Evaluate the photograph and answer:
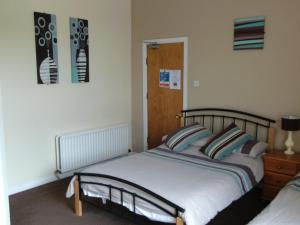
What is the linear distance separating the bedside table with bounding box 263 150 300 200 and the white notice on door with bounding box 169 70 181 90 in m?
1.75

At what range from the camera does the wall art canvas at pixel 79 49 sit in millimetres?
4448

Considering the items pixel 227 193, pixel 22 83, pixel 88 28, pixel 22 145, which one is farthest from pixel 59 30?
pixel 227 193

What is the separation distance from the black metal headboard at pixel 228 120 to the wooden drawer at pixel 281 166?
43 centimetres

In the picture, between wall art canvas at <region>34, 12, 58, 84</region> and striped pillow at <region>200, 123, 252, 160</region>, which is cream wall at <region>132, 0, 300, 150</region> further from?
wall art canvas at <region>34, 12, 58, 84</region>

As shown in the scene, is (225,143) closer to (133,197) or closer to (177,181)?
(177,181)

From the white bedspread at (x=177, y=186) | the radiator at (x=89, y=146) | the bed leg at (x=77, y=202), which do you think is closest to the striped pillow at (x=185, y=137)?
the white bedspread at (x=177, y=186)

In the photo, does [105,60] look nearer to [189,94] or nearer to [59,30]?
[59,30]

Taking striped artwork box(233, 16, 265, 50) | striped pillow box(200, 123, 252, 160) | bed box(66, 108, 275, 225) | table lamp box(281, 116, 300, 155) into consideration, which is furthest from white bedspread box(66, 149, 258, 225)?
striped artwork box(233, 16, 265, 50)

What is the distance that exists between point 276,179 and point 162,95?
87.1 inches

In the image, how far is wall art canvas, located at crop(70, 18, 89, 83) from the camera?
445 cm

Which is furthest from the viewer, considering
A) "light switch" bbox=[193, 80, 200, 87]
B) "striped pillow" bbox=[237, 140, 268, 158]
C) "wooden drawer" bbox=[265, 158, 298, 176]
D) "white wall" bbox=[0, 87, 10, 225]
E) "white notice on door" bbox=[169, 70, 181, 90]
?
"white notice on door" bbox=[169, 70, 181, 90]

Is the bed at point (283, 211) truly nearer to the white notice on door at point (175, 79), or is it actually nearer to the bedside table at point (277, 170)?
the bedside table at point (277, 170)

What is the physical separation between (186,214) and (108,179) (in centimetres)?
98

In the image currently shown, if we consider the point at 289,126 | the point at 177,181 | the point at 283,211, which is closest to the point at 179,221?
the point at 177,181
